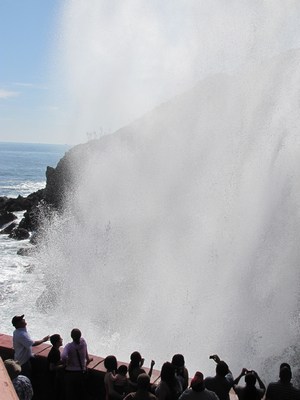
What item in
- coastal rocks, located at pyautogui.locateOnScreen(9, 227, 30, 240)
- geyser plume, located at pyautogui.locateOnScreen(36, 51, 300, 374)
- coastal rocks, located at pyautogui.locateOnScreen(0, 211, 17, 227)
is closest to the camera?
geyser plume, located at pyautogui.locateOnScreen(36, 51, 300, 374)

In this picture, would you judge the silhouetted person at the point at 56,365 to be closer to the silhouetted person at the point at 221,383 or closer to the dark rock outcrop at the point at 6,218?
the silhouetted person at the point at 221,383

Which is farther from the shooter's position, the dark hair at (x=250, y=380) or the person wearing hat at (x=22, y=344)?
the person wearing hat at (x=22, y=344)

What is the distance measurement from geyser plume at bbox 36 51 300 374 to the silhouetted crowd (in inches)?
211

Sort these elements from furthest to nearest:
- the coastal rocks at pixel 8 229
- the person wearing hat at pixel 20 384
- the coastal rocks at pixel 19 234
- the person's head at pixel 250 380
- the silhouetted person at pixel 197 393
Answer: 1. the coastal rocks at pixel 8 229
2. the coastal rocks at pixel 19 234
3. the person's head at pixel 250 380
4. the silhouetted person at pixel 197 393
5. the person wearing hat at pixel 20 384

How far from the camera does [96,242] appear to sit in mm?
20422

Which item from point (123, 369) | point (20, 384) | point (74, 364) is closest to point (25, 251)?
point (74, 364)

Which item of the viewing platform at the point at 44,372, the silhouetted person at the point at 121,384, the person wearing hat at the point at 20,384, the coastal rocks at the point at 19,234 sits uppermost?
the person wearing hat at the point at 20,384

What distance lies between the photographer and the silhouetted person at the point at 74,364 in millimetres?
5711

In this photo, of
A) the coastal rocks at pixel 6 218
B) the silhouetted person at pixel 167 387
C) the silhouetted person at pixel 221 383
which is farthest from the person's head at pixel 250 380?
the coastal rocks at pixel 6 218

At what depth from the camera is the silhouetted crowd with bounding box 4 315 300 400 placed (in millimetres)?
4367

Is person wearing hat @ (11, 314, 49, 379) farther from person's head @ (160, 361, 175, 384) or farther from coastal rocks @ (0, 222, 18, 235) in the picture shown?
coastal rocks @ (0, 222, 18, 235)

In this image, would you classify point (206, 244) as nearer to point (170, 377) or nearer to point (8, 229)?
point (170, 377)

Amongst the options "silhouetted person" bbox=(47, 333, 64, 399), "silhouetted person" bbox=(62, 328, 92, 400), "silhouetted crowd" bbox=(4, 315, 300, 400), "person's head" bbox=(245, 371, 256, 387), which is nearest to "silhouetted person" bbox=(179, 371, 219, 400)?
"silhouetted crowd" bbox=(4, 315, 300, 400)

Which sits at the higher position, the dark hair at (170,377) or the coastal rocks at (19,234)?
the dark hair at (170,377)
